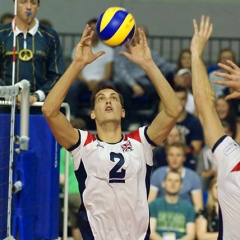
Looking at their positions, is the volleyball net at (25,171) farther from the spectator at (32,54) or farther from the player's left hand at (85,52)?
the player's left hand at (85,52)

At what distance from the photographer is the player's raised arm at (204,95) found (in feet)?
16.0

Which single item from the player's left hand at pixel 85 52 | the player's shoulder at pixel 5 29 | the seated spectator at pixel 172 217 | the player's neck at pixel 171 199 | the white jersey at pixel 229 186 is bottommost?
the seated spectator at pixel 172 217

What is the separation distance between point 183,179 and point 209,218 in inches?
27.3

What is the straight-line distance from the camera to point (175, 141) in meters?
10.4

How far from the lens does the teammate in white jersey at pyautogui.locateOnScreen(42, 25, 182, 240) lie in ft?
19.9

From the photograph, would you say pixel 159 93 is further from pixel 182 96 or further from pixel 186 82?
pixel 186 82

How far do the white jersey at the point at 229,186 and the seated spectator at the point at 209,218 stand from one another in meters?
4.71

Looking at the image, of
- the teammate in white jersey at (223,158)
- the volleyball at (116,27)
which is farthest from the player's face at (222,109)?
the teammate in white jersey at (223,158)

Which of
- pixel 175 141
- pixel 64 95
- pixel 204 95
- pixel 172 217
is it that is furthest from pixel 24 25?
pixel 175 141

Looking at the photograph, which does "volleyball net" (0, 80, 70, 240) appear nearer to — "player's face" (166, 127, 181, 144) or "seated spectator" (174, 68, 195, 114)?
"player's face" (166, 127, 181, 144)

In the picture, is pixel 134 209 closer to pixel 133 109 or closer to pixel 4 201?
pixel 4 201

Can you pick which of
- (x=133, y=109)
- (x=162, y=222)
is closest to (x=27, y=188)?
(x=162, y=222)

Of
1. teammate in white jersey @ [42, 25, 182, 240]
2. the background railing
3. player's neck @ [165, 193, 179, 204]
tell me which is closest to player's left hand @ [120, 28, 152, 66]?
teammate in white jersey @ [42, 25, 182, 240]

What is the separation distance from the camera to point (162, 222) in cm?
956
